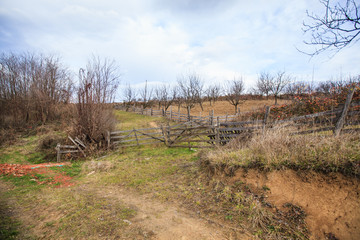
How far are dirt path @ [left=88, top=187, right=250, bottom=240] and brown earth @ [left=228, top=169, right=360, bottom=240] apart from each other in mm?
1107

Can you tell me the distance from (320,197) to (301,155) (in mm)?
855

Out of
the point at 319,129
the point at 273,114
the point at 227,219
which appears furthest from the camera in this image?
the point at 273,114

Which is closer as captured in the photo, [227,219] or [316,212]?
[316,212]

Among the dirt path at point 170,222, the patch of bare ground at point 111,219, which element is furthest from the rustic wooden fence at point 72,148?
the dirt path at point 170,222

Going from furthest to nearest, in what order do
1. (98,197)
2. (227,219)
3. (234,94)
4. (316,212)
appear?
(234,94) → (98,197) → (227,219) → (316,212)

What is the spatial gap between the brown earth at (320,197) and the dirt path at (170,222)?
111 centimetres

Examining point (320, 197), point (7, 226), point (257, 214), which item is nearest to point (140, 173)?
point (7, 226)

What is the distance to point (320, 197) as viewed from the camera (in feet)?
9.50

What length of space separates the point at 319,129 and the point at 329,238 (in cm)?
437

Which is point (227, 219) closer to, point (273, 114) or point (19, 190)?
point (19, 190)

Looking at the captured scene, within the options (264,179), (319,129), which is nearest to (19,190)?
(264,179)

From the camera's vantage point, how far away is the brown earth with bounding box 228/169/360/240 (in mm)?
2453

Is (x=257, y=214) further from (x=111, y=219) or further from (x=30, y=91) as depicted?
(x=30, y=91)

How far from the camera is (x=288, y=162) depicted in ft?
11.6
